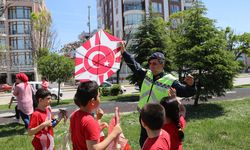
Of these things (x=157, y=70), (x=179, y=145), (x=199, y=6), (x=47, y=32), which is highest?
(x=47, y=32)

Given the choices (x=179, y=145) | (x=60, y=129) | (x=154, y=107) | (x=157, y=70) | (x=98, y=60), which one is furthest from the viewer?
(x=60, y=129)

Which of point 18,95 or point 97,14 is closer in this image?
point 18,95

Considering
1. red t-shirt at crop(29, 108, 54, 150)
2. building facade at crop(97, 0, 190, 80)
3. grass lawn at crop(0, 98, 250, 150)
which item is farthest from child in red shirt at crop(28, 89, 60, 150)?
building facade at crop(97, 0, 190, 80)

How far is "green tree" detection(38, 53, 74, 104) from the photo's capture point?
Answer: 20500 millimetres

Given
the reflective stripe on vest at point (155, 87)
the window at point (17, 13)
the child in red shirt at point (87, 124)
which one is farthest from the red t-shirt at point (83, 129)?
the window at point (17, 13)

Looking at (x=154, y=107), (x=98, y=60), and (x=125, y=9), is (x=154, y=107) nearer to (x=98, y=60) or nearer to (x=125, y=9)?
(x=98, y=60)

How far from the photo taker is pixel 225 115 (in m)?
11.7

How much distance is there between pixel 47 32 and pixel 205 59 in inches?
1488

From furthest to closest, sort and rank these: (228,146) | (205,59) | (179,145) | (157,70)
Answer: (205,59), (228,146), (157,70), (179,145)

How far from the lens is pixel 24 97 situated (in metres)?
9.22

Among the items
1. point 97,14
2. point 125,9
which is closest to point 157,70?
point 125,9

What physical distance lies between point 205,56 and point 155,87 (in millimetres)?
9523

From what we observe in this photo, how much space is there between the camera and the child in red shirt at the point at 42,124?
4.32 m

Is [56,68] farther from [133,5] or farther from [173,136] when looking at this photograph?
[133,5]
